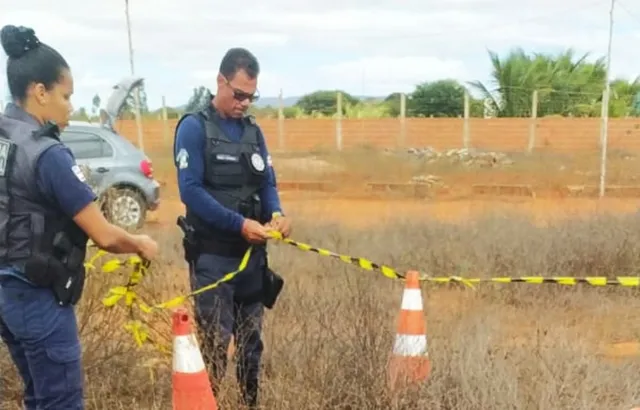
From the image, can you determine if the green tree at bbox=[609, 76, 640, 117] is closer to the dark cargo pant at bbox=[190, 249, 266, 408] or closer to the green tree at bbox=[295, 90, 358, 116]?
the green tree at bbox=[295, 90, 358, 116]

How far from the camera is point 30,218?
100 inches

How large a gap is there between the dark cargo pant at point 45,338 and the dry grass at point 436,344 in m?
0.80

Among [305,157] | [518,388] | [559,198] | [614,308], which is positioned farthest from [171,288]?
[305,157]

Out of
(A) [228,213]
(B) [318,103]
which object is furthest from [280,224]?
(B) [318,103]

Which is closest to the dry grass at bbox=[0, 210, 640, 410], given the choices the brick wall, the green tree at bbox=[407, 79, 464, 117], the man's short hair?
the man's short hair

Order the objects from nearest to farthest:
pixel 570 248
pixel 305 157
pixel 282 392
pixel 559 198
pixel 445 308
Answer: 1. pixel 282 392
2. pixel 445 308
3. pixel 570 248
4. pixel 559 198
5. pixel 305 157

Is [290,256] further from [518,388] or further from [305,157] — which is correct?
[305,157]

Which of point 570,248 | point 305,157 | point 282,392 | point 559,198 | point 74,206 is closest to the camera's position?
point 74,206

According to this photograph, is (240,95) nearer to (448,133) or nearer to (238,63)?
(238,63)

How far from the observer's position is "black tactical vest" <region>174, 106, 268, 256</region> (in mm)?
3457

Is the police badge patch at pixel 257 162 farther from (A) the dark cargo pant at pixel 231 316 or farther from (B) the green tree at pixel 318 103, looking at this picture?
(B) the green tree at pixel 318 103

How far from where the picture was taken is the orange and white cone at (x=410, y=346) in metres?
3.40

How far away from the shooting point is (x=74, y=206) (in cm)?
251

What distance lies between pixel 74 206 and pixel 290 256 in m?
4.60
